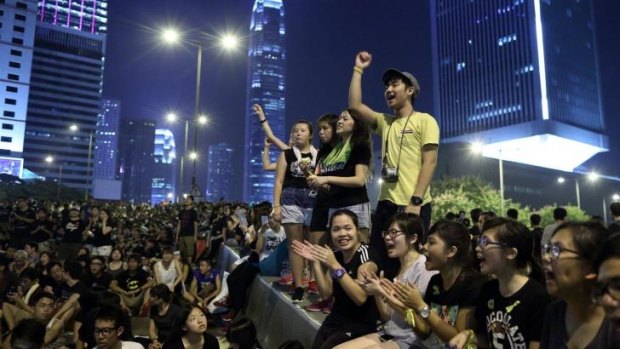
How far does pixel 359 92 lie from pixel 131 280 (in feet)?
23.1

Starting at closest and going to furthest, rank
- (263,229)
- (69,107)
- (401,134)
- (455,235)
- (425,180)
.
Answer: (455,235) < (425,180) < (401,134) < (263,229) < (69,107)

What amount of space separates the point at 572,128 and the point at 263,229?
91052 mm

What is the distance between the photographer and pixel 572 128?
82688mm

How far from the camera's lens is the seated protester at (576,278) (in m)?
2.09

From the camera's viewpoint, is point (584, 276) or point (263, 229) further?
point (263, 229)

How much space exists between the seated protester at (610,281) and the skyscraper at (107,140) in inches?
7208

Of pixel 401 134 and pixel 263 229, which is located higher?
pixel 401 134

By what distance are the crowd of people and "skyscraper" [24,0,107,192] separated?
113 m

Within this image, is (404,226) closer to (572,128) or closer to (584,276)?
(584,276)

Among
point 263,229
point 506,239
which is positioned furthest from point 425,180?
point 263,229

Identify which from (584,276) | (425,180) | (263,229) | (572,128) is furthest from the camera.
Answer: (572,128)

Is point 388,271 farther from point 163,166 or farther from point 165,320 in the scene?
point 163,166

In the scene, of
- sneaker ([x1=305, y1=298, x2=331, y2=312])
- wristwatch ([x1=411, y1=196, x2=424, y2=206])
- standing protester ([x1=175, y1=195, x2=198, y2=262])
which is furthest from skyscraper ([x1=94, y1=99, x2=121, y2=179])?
wristwatch ([x1=411, y1=196, x2=424, y2=206])

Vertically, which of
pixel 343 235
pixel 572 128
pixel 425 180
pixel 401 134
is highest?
pixel 572 128
